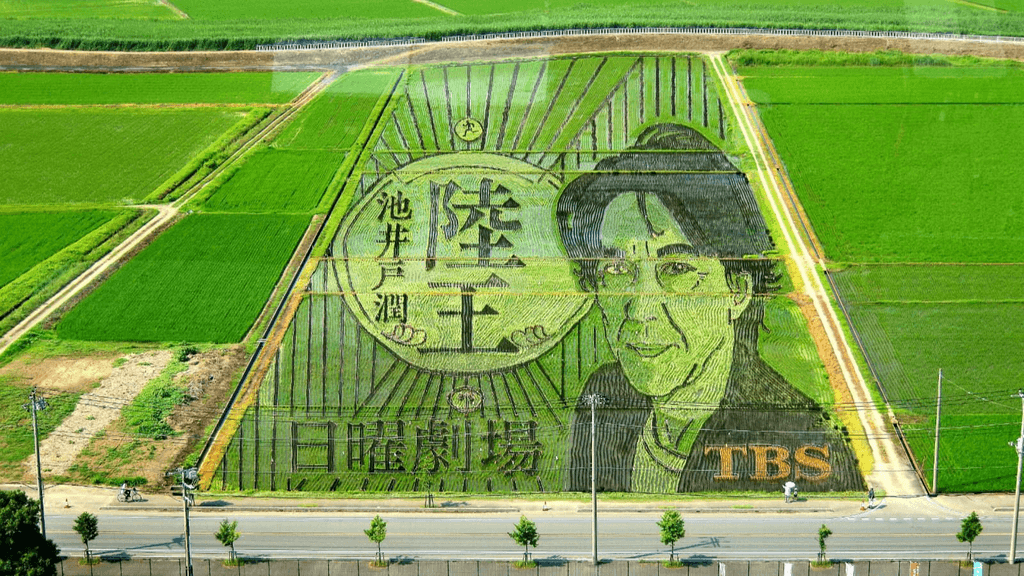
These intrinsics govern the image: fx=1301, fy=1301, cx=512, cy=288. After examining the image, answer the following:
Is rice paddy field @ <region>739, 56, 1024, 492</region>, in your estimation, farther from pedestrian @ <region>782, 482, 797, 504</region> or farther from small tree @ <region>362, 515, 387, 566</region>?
small tree @ <region>362, 515, 387, 566</region>

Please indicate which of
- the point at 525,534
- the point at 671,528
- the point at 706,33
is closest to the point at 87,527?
the point at 525,534

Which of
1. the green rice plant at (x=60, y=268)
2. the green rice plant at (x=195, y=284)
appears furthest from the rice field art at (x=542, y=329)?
the green rice plant at (x=60, y=268)

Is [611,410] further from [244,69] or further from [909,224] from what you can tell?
[244,69]

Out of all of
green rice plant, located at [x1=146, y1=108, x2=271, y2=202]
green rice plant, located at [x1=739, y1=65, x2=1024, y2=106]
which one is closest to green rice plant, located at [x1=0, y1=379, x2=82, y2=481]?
green rice plant, located at [x1=146, y1=108, x2=271, y2=202]

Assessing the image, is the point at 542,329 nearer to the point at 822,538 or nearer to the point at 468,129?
the point at 822,538

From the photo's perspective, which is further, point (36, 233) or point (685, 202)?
point (36, 233)
